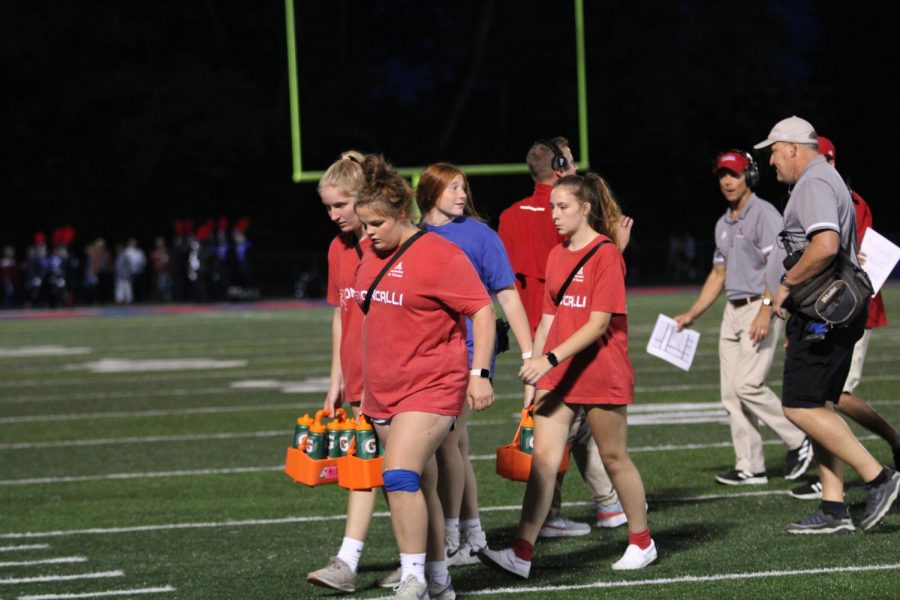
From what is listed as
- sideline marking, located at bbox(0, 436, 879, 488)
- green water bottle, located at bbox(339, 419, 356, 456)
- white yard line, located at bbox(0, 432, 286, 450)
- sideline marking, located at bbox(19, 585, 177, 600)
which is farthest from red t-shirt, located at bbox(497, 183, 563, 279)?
white yard line, located at bbox(0, 432, 286, 450)

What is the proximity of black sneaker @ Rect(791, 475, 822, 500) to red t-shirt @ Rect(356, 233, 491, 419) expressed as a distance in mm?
3153

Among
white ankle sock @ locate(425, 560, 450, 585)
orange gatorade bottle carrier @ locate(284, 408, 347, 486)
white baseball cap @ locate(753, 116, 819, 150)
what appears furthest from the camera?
white baseball cap @ locate(753, 116, 819, 150)

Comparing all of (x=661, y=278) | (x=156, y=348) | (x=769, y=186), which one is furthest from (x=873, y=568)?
(x=769, y=186)

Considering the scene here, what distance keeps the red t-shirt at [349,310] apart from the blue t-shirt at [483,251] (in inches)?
19.0

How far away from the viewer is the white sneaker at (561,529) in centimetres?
784

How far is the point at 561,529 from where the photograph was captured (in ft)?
25.7

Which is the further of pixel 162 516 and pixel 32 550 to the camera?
pixel 162 516

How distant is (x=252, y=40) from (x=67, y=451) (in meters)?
33.4

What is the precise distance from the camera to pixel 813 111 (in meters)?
51.0

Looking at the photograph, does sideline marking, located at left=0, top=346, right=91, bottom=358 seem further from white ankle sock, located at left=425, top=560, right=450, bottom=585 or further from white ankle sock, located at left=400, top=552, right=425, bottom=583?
white ankle sock, located at left=400, top=552, right=425, bottom=583

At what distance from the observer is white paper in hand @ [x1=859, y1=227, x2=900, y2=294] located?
7.91m

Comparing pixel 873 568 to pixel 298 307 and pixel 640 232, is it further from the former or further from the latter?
pixel 640 232

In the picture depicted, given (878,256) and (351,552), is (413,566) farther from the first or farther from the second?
(878,256)

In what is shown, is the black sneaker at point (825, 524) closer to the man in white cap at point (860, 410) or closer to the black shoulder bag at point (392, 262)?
the man in white cap at point (860, 410)
